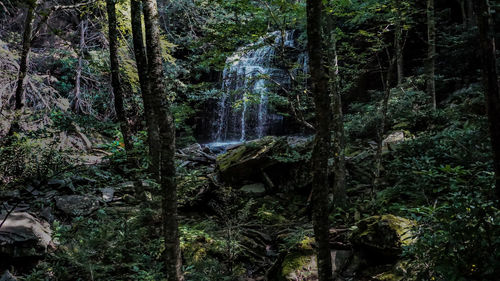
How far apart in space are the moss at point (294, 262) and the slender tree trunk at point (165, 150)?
1.66 metres

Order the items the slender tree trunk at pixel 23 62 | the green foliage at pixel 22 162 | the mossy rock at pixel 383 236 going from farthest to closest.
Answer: the green foliage at pixel 22 162 < the slender tree trunk at pixel 23 62 < the mossy rock at pixel 383 236

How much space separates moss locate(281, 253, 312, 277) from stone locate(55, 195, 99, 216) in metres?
4.18

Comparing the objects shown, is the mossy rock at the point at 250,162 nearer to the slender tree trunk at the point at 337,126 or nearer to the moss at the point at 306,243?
the slender tree trunk at the point at 337,126

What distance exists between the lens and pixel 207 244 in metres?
4.88

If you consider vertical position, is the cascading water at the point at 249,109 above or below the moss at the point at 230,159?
above

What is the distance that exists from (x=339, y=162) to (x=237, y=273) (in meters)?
3.04

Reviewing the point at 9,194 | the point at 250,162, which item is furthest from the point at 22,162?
the point at 250,162

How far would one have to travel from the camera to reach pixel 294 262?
4.30 meters

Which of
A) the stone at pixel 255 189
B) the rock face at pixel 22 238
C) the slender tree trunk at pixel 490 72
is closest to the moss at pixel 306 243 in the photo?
the slender tree trunk at pixel 490 72

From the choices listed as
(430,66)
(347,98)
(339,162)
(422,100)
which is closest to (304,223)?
(339,162)

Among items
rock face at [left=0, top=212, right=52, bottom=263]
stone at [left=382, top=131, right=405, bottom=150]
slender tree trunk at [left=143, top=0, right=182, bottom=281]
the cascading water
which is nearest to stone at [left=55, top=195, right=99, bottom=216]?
rock face at [left=0, top=212, right=52, bottom=263]

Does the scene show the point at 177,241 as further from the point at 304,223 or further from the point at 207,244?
the point at 304,223

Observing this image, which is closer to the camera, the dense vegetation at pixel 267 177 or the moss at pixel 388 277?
the dense vegetation at pixel 267 177

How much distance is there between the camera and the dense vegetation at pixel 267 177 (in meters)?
2.78
